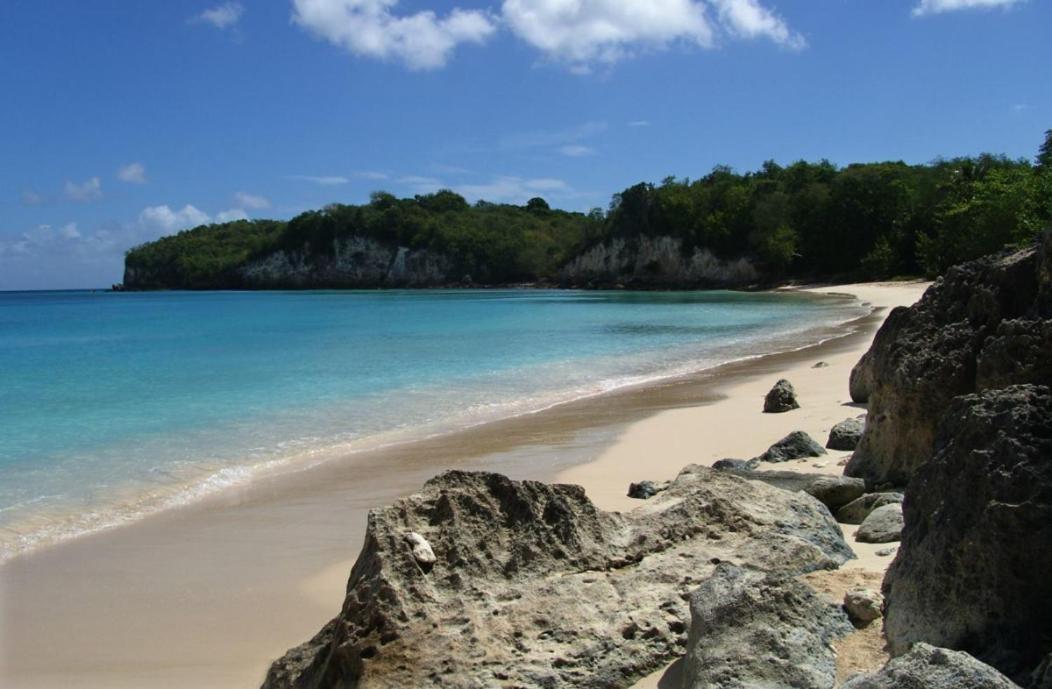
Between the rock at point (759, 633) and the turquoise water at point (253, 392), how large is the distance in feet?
16.3

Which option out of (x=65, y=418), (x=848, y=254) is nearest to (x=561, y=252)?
(x=848, y=254)

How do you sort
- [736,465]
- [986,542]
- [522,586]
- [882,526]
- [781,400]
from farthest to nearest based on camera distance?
[781,400], [736,465], [882,526], [522,586], [986,542]

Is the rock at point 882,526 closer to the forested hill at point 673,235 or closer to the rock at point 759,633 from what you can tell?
the rock at point 759,633

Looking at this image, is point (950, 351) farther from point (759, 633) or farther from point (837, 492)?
point (759, 633)

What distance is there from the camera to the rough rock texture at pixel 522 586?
10.5 ft

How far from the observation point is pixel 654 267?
8550 cm

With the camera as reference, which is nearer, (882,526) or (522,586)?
(522,586)

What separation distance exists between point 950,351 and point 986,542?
2.54m

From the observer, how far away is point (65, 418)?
12180 millimetres

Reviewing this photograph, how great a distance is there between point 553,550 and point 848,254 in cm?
7319

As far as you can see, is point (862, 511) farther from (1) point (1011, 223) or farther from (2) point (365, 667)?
(1) point (1011, 223)

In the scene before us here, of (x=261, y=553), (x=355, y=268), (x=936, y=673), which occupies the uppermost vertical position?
(x=355, y=268)

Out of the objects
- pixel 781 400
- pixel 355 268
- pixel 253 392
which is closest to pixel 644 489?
pixel 781 400

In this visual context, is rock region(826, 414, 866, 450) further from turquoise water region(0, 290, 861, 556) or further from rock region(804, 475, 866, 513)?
turquoise water region(0, 290, 861, 556)
